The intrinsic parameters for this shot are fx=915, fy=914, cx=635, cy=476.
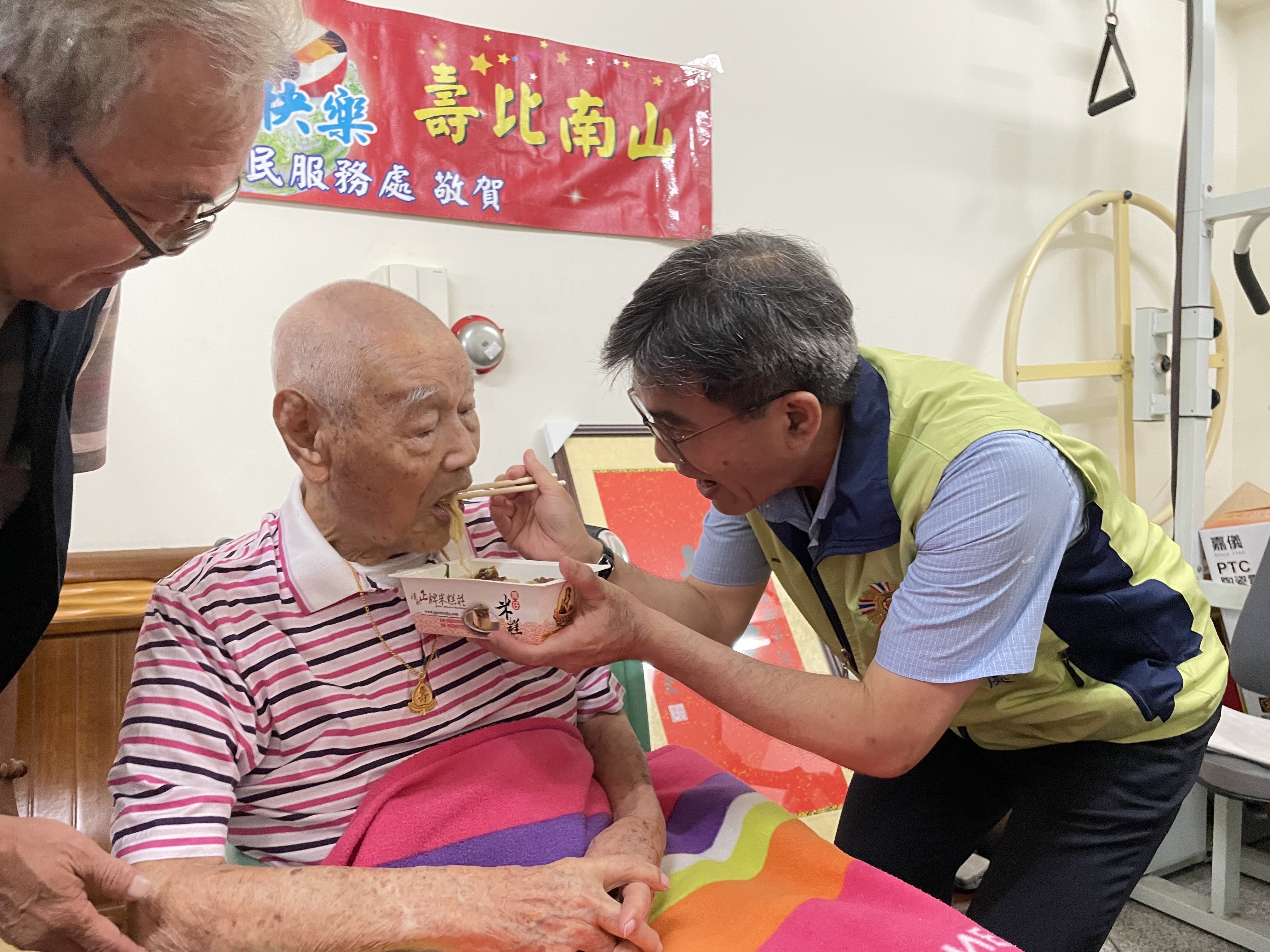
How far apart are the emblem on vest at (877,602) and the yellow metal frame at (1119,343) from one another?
6.89 ft

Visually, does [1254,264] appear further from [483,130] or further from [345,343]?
[345,343]

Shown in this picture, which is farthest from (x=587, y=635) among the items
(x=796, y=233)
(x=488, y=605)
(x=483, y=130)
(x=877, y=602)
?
(x=796, y=233)

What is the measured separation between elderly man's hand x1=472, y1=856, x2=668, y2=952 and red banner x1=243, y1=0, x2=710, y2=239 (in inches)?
74.8

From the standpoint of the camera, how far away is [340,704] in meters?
1.14

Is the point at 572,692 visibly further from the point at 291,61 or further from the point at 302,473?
the point at 291,61

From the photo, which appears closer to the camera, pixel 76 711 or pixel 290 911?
pixel 290 911

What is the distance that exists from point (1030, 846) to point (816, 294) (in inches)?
36.6

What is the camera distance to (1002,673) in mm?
1164

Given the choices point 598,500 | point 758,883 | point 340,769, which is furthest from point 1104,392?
point 340,769

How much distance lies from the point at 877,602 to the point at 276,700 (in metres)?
0.84

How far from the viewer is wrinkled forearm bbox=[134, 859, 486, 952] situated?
920 millimetres

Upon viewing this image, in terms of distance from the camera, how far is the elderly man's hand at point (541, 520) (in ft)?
4.47

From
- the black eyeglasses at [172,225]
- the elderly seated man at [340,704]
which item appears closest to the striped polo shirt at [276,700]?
the elderly seated man at [340,704]

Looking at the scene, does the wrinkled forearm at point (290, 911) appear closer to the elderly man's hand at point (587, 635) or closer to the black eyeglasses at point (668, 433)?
the elderly man's hand at point (587, 635)
